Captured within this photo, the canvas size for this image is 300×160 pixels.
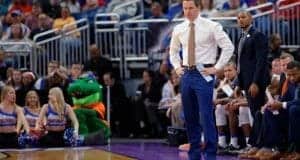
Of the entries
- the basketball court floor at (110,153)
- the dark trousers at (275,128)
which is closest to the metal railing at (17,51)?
the basketball court floor at (110,153)

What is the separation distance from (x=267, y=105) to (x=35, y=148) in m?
4.22

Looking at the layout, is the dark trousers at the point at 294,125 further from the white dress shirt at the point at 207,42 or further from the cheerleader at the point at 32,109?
the cheerleader at the point at 32,109

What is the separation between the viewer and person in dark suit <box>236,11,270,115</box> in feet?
35.9

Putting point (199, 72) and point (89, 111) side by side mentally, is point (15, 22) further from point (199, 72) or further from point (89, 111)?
point (199, 72)

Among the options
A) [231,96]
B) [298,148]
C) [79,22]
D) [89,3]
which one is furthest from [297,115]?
[89,3]

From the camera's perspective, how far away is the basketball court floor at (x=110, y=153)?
38.0ft

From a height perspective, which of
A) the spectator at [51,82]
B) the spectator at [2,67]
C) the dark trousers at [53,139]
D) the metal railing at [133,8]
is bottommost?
the dark trousers at [53,139]

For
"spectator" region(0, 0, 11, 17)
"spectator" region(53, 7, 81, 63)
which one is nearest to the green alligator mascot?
"spectator" region(53, 7, 81, 63)

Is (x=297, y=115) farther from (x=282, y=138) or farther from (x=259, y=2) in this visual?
(x=259, y=2)

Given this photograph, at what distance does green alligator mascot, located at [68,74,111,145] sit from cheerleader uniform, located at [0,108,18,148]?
1.00 metres

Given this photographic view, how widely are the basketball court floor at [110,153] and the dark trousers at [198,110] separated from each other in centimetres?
192

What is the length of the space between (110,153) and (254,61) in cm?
256

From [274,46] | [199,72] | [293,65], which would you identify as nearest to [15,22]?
[274,46]

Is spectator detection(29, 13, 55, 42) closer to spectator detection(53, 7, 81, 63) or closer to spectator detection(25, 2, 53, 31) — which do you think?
spectator detection(25, 2, 53, 31)
